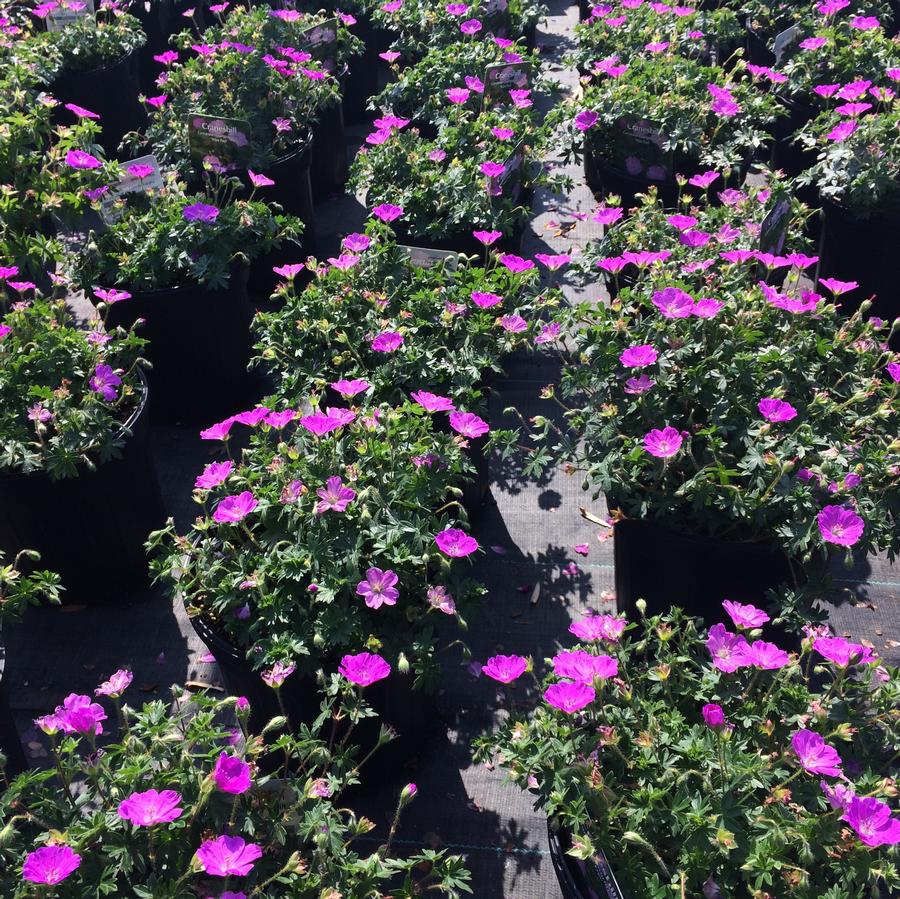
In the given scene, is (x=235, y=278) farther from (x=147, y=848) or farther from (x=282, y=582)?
(x=147, y=848)

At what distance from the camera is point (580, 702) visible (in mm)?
1722

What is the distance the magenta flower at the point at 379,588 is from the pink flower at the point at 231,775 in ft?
1.77

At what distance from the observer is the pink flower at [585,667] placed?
1777 mm

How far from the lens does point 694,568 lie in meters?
2.45

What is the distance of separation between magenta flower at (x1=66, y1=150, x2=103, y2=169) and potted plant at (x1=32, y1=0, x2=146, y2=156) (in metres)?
→ 1.78

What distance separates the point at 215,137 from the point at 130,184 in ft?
1.83

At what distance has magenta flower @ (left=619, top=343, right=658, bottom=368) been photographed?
239 centimetres

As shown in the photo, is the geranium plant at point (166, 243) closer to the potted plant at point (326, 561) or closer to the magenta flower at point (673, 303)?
the potted plant at point (326, 561)

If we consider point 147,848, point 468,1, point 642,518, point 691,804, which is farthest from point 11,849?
point 468,1

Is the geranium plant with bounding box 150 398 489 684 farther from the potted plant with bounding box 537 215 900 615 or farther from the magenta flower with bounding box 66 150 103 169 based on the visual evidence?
the magenta flower with bounding box 66 150 103 169

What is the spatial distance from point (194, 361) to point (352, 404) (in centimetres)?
114

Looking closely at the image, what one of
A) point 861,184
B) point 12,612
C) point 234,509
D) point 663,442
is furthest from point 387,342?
point 861,184

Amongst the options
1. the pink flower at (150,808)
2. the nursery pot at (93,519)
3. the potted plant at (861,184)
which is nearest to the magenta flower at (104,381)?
the nursery pot at (93,519)

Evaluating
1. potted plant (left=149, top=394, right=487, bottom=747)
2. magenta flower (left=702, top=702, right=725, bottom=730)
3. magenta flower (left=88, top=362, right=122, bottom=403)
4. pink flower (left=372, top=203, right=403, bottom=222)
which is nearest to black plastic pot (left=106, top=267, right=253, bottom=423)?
pink flower (left=372, top=203, right=403, bottom=222)
